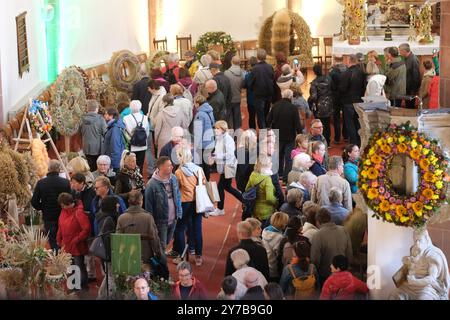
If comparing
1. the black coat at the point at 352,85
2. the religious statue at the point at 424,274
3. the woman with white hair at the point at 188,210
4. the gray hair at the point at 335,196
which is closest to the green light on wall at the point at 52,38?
the black coat at the point at 352,85

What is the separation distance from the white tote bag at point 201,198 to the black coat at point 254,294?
2788 millimetres

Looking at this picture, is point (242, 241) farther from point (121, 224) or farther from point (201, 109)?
point (201, 109)

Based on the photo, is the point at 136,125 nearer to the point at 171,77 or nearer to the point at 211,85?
the point at 211,85

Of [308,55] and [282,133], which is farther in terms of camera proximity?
[308,55]

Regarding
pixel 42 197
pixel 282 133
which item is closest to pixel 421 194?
pixel 42 197

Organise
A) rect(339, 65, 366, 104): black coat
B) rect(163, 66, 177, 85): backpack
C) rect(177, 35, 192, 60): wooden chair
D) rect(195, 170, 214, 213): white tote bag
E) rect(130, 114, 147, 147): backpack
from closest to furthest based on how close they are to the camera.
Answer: rect(195, 170, 214, 213): white tote bag, rect(130, 114, 147, 147): backpack, rect(339, 65, 366, 104): black coat, rect(163, 66, 177, 85): backpack, rect(177, 35, 192, 60): wooden chair

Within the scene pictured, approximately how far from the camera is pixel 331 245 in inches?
403

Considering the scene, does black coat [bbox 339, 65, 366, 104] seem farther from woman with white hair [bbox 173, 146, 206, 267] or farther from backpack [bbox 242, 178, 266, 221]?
backpack [bbox 242, 178, 266, 221]

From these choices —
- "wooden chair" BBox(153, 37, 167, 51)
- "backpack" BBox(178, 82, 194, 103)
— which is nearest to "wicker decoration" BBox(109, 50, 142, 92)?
"backpack" BBox(178, 82, 194, 103)

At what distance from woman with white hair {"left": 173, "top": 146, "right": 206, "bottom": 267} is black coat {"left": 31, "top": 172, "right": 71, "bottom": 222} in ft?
4.10

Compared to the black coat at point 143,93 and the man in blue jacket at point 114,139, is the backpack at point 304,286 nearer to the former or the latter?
the man in blue jacket at point 114,139

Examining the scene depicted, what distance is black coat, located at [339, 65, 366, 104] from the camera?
54.6 feet

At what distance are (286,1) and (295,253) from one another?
15551mm

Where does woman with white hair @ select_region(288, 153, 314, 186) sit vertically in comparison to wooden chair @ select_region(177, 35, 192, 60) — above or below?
below
